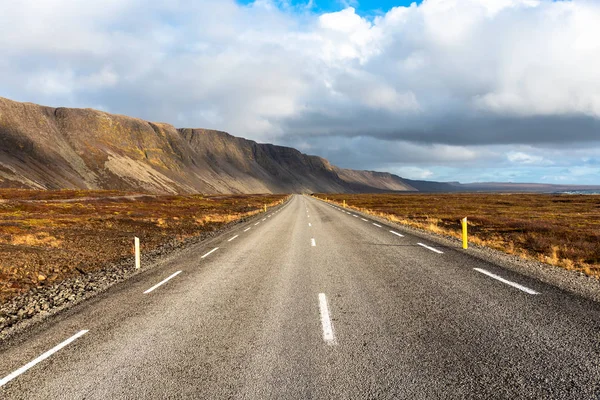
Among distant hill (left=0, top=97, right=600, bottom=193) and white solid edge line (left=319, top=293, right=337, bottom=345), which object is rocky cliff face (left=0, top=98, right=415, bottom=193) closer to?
distant hill (left=0, top=97, right=600, bottom=193)

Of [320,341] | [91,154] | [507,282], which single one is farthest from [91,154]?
[320,341]

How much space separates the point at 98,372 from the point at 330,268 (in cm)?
595

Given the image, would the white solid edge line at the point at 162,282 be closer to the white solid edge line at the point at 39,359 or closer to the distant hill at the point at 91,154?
the white solid edge line at the point at 39,359

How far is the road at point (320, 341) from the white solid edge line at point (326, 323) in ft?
0.09

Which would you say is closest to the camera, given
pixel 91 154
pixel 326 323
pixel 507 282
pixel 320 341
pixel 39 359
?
pixel 39 359

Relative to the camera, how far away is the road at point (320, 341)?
11.8ft

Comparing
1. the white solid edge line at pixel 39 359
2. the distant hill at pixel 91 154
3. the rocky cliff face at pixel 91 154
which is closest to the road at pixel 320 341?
the white solid edge line at pixel 39 359

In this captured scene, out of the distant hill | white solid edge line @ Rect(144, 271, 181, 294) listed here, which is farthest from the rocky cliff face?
white solid edge line @ Rect(144, 271, 181, 294)

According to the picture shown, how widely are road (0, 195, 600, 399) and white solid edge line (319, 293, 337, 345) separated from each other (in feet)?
0.09

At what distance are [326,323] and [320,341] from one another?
2.08 feet

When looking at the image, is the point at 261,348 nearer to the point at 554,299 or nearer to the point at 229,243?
the point at 554,299

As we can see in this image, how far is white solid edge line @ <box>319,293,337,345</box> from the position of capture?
4.66 m

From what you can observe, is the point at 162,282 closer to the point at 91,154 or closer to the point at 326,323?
the point at 326,323

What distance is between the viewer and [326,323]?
17.2 feet
